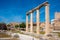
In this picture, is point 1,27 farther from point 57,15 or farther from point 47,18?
point 47,18

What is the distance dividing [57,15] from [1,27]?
19725 millimetres

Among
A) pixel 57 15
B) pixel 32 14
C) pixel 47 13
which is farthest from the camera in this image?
pixel 57 15

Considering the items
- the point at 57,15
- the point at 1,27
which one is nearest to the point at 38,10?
the point at 57,15

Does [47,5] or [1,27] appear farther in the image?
[1,27]

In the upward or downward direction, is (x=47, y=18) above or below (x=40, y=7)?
below

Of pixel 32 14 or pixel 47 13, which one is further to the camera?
pixel 32 14

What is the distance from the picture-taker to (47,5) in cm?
1588

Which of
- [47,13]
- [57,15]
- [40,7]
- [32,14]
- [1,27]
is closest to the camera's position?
[47,13]

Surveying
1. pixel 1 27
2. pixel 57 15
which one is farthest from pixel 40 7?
pixel 1 27

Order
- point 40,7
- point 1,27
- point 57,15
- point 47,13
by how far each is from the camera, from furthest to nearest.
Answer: point 1,27 < point 57,15 < point 40,7 < point 47,13

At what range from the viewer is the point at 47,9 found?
1539 centimetres

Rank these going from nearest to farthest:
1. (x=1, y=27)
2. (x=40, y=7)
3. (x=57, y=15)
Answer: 1. (x=40, y=7)
2. (x=57, y=15)
3. (x=1, y=27)

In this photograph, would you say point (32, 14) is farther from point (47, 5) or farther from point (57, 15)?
point (57, 15)

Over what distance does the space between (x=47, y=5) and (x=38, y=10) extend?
316 cm
